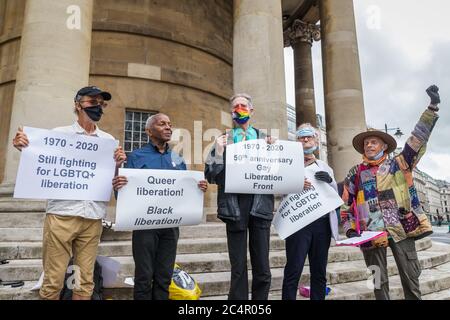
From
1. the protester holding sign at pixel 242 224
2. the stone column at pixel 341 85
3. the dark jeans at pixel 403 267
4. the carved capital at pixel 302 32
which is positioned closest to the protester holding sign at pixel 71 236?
the protester holding sign at pixel 242 224

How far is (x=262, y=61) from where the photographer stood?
8484 millimetres

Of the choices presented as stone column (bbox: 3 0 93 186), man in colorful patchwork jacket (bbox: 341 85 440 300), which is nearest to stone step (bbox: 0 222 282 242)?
stone column (bbox: 3 0 93 186)

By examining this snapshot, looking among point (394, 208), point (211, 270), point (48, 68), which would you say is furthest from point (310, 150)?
point (48, 68)

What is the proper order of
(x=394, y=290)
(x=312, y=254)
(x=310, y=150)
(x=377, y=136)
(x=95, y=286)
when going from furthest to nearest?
(x=394, y=290) → (x=310, y=150) → (x=377, y=136) → (x=312, y=254) → (x=95, y=286)

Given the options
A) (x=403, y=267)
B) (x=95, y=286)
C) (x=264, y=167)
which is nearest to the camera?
(x=95, y=286)

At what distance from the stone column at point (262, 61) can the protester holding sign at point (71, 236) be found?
17.7 ft

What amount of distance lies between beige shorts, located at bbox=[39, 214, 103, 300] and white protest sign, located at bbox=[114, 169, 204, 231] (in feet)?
0.99

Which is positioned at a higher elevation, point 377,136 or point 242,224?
point 377,136

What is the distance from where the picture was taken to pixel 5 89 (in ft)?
37.0

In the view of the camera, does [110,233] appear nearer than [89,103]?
No

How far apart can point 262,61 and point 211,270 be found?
543 centimetres

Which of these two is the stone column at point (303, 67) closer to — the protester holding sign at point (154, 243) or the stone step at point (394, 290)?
the stone step at point (394, 290)

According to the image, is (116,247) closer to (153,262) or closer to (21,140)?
(153,262)

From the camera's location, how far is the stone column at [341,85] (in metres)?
11.7
